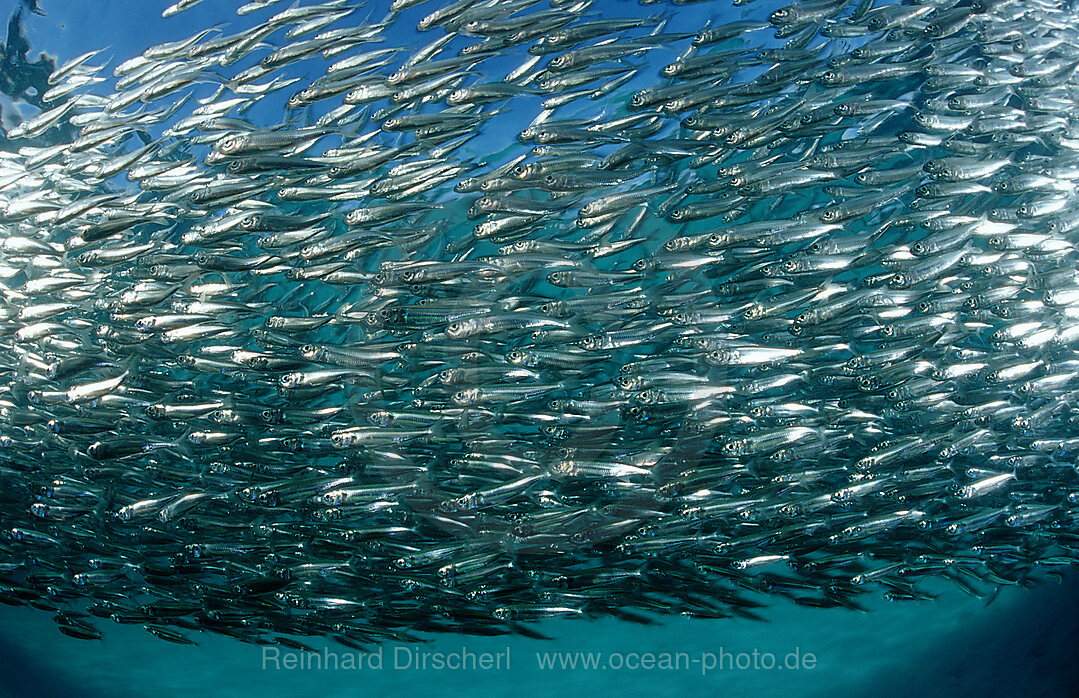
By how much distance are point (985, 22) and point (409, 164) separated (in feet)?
16.3

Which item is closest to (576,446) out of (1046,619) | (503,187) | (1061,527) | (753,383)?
(753,383)

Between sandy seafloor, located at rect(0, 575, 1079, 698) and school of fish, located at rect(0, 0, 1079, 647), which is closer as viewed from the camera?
school of fish, located at rect(0, 0, 1079, 647)

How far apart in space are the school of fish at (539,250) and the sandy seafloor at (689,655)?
16.0m

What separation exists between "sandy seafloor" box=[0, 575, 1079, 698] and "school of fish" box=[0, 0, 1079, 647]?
15956mm

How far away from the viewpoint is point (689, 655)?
23.9 meters

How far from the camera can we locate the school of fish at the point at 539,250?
4.77 m

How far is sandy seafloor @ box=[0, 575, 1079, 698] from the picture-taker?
822 inches

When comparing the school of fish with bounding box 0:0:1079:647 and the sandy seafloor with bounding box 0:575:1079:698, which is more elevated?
the school of fish with bounding box 0:0:1079:647

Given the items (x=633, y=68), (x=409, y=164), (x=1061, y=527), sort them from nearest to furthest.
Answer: (x=633, y=68) → (x=409, y=164) → (x=1061, y=527)

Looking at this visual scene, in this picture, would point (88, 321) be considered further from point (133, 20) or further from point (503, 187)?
point (503, 187)

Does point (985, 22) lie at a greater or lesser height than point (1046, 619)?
greater

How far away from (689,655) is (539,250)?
23.3 metres

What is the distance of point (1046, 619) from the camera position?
67.7 feet

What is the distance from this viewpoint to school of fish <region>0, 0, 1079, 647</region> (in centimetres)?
477
